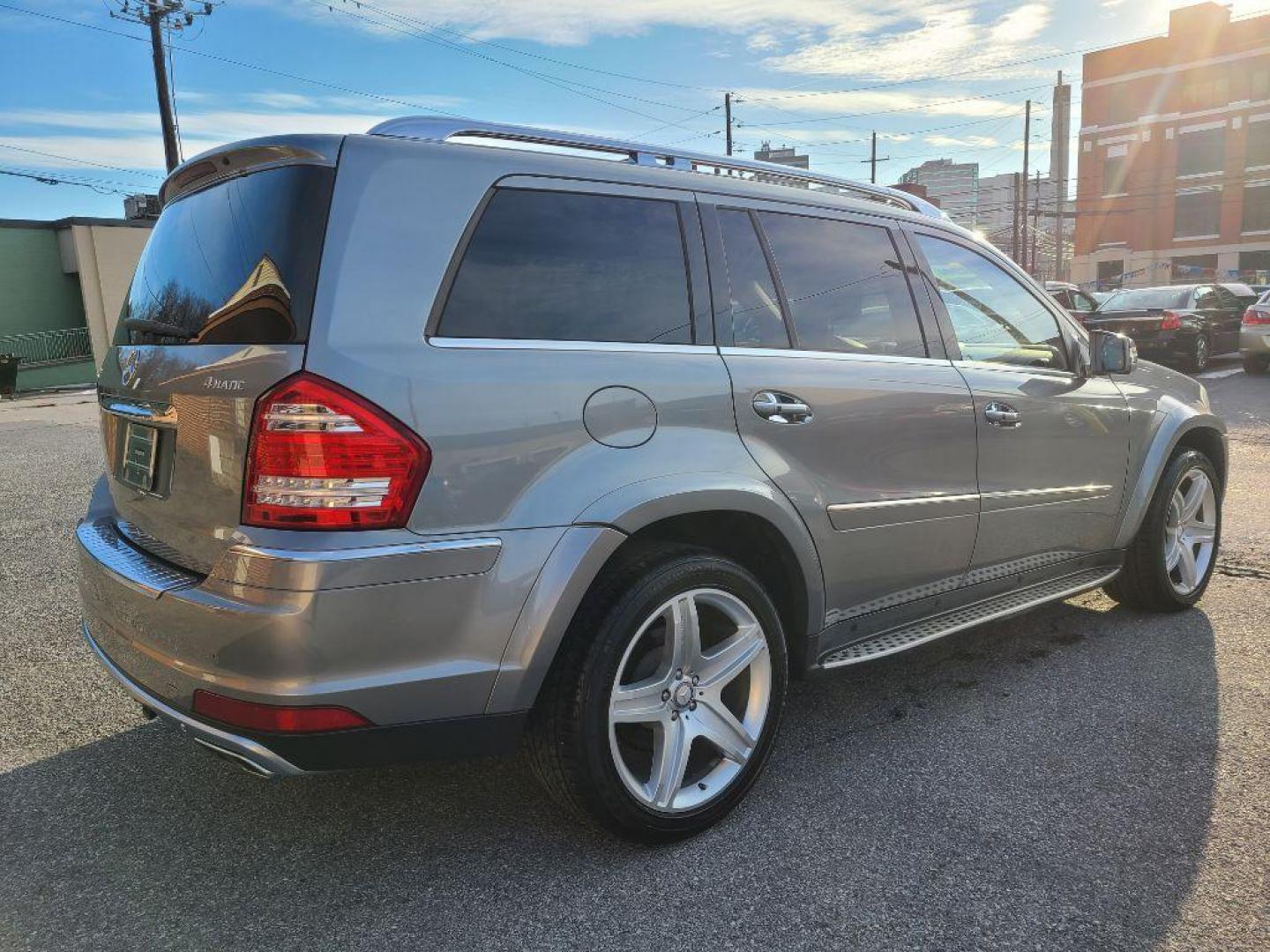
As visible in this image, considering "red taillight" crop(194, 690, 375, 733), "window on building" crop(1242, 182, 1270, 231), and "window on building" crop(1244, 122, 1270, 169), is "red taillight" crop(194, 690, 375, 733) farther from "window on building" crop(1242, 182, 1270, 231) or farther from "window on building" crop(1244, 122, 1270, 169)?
"window on building" crop(1244, 122, 1270, 169)

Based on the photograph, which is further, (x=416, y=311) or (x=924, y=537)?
(x=924, y=537)

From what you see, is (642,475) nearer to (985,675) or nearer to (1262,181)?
(985,675)

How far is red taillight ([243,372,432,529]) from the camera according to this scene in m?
1.98

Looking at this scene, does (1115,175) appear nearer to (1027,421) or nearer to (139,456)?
(1027,421)

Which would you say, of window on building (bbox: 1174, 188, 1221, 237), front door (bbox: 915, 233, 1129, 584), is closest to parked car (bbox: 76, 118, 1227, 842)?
front door (bbox: 915, 233, 1129, 584)

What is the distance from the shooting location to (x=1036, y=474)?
3.56 meters

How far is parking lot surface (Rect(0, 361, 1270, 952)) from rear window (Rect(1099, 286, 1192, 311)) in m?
14.3

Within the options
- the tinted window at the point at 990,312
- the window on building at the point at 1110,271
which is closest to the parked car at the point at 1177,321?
the tinted window at the point at 990,312

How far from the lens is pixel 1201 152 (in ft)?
178

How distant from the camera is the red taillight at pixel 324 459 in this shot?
1.98 meters

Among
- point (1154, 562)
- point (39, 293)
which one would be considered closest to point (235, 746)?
point (1154, 562)

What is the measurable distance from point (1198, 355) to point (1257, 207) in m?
46.3

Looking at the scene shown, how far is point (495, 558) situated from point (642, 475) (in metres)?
0.44

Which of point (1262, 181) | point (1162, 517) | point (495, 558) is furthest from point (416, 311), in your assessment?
point (1262, 181)
